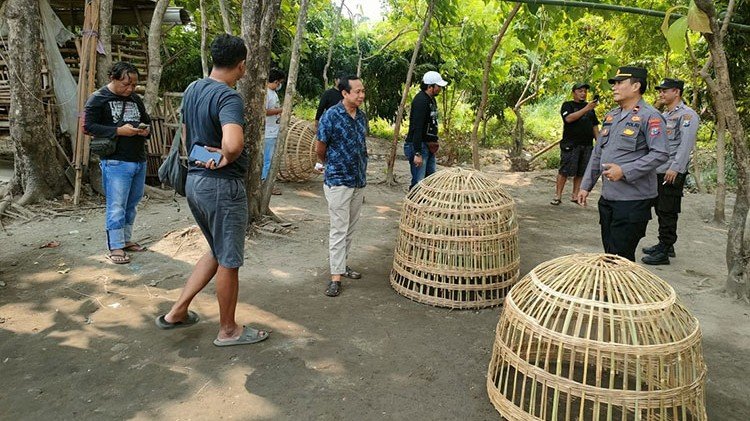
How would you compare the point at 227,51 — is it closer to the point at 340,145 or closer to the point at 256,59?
the point at 340,145

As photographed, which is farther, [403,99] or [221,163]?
[403,99]

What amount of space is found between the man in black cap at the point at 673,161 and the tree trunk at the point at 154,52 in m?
6.58

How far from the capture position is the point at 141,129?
16.4 ft

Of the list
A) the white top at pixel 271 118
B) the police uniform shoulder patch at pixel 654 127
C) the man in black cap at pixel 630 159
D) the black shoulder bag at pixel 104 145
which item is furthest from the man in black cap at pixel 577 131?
the black shoulder bag at pixel 104 145

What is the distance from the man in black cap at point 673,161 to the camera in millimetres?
5535

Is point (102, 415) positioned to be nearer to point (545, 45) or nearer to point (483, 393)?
point (483, 393)

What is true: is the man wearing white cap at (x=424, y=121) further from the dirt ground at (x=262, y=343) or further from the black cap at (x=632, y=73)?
the black cap at (x=632, y=73)

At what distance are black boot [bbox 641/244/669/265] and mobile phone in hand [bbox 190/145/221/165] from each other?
4642 mm

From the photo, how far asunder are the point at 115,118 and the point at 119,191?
689mm

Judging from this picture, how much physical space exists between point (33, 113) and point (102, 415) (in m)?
5.12

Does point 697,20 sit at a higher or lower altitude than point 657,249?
higher

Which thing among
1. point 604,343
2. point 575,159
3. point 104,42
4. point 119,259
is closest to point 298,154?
point 104,42

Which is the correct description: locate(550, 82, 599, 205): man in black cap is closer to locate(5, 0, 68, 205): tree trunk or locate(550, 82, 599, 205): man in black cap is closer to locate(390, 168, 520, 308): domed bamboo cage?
locate(390, 168, 520, 308): domed bamboo cage

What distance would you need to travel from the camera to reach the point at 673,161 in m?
5.55
